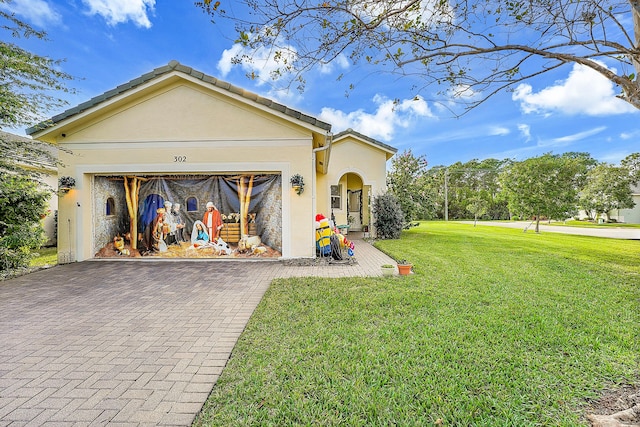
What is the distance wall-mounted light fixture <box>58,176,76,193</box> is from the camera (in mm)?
8625

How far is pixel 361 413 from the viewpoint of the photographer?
8.00 ft

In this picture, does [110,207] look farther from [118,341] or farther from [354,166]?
[354,166]

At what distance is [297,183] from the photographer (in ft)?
28.1

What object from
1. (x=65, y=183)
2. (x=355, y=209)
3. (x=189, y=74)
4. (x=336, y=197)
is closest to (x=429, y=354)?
(x=189, y=74)

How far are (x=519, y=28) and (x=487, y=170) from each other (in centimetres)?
4838

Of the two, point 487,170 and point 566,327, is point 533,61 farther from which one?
Answer: point 487,170

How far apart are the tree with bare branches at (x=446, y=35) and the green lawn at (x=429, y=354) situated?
11.5ft

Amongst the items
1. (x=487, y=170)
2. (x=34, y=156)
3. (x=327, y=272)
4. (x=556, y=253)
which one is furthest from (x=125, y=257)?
(x=487, y=170)

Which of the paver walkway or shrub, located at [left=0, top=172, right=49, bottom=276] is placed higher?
shrub, located at [left=0, top=172, right=49, bottom=276]

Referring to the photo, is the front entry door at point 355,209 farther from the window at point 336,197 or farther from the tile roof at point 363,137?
the tile roof at point 363,137

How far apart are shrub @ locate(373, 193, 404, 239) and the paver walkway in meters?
7.55

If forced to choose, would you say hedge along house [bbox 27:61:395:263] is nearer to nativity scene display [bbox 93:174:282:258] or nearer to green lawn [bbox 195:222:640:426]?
nativity scene display [bbox 93:174:282:258]

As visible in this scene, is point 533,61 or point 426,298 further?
point 426,298

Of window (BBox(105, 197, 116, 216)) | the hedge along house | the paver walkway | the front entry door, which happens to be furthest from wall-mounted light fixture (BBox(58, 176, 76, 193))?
the front entry door
